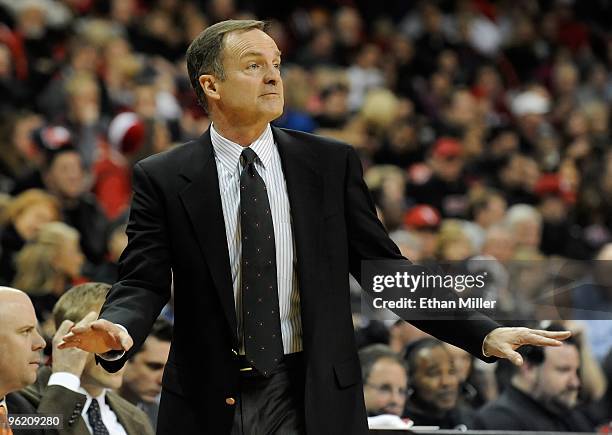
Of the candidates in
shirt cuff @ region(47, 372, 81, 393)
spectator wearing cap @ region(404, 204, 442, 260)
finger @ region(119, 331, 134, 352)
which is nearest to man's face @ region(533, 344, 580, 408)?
shirt cuff @ region(47, 372, 81, 393)

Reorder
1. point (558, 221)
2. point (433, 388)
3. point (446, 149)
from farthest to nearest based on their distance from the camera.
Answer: point (446, 149) < point (558, 221) < point (433, 388)

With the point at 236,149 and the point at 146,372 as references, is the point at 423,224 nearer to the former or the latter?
the point at 146,372

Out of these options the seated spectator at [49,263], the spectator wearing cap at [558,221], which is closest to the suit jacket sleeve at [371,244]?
the seated spectator at [49,263]

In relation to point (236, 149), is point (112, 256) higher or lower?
higher

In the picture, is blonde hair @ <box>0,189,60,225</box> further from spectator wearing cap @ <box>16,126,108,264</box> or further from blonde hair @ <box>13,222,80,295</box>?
blonde hair @ <box>13,222,80,295</box>

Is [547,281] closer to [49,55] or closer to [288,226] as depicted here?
Result: [288,226]

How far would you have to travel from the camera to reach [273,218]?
3352 millimetres

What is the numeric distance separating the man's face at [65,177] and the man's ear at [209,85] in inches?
234

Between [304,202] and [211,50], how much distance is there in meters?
0.50

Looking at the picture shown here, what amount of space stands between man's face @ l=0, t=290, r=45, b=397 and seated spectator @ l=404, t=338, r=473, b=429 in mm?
1658

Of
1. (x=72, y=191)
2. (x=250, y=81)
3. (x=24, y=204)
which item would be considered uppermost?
(x=72, y=191)

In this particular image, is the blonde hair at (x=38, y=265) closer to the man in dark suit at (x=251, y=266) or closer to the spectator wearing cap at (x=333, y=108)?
the man in dark suit at (x=251, y=266)

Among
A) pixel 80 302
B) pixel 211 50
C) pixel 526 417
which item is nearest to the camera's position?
pixel 211 50

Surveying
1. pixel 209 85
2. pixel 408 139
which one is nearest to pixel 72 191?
pixel 408 139
